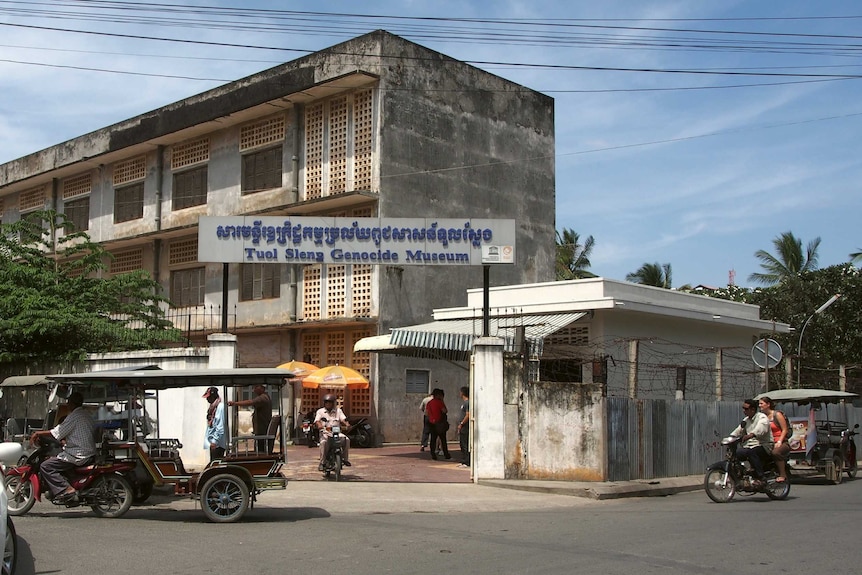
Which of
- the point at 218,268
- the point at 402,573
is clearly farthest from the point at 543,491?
the point at 218,268

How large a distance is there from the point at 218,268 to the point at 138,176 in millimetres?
5859

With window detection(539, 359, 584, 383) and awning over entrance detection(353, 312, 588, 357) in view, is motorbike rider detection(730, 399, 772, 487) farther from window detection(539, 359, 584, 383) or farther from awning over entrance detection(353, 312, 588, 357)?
window detection(539, 359, 584, 383)

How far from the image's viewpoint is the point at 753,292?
131 feet

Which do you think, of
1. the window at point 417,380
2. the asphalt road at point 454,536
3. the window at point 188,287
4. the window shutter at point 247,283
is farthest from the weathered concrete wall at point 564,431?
the window at point 188,287

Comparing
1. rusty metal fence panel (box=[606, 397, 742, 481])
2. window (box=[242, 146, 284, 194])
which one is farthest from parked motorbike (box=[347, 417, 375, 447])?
rusty metal fence panel (box=[606, 397, 742, 481])

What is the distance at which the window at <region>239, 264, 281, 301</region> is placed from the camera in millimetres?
27828

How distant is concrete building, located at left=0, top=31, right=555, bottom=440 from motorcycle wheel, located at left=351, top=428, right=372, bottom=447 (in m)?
0.51

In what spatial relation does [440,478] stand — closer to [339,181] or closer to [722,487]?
[722,487]

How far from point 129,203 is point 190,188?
3.73 m

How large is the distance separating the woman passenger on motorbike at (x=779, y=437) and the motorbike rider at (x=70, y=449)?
10066 mm

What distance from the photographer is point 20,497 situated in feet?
39.6

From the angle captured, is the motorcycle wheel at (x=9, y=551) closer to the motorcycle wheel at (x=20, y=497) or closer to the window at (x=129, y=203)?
the motorcycle wheel at (x=20, y=497)

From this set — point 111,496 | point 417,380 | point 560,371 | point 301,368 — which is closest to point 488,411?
point 560,371

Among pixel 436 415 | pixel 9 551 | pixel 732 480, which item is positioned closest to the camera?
pixel 9 551
